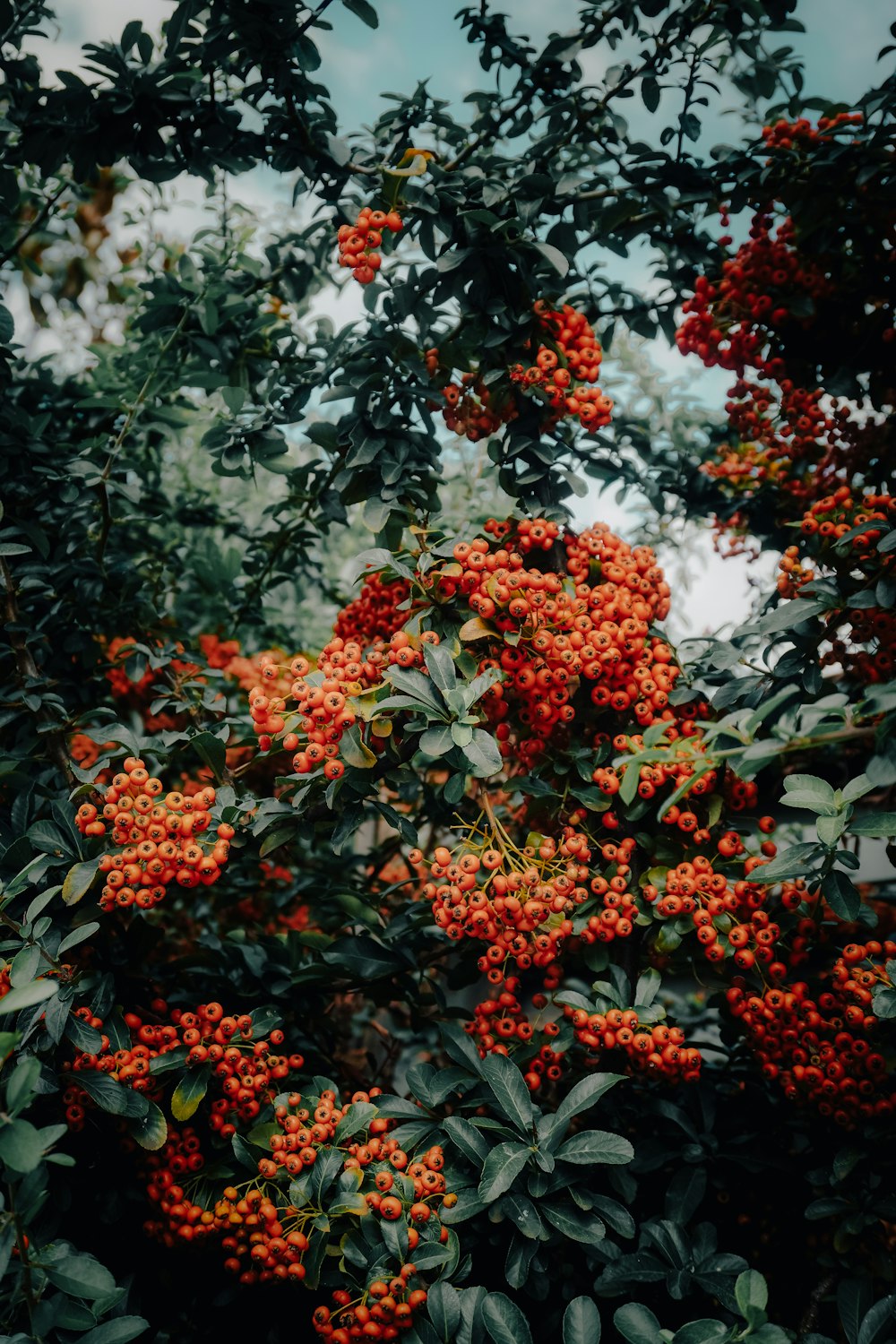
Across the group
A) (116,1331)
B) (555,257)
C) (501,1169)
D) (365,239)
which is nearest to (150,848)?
(116,1331)

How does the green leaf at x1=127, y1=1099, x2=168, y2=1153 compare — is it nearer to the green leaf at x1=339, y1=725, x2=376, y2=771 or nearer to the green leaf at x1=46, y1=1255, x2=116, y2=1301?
the green leaf at x1=46, y1=1255, x2=116, y2=1301

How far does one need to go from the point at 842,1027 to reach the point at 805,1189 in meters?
0.58

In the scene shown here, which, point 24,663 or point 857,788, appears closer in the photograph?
point 857,788

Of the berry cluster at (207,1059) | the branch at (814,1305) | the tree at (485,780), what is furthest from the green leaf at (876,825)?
the berry cluster at (207,1059)

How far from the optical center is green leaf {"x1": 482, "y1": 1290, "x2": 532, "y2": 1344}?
1.47 meters

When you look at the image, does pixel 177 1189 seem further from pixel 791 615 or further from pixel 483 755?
pixel 791 615

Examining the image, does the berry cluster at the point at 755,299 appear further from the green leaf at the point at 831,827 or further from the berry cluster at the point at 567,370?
the green leaf at the point at 831,827

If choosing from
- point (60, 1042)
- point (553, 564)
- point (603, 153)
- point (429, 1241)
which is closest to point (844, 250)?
point (603, 153)

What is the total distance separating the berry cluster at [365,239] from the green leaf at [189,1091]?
5.69 feet

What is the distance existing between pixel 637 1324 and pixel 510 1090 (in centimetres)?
42

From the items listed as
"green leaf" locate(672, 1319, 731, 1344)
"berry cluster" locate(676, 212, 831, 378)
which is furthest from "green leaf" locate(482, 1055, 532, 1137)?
"berry cluster" locate(676, 212, 831, 378)

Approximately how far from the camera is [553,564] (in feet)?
6.81

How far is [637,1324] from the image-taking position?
→ 1.49 metres

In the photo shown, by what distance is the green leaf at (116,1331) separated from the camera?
1.42m
